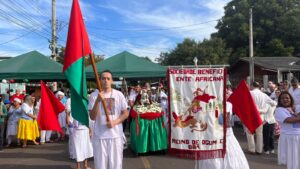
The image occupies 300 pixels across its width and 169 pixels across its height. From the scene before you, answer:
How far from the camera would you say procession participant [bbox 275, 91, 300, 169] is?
603 cm

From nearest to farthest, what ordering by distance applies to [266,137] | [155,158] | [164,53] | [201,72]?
[201,72]
[155,158]
[266,137]
[164,53]

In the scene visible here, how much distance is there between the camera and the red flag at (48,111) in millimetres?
8235

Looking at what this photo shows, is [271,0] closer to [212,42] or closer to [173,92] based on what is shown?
[212,42]

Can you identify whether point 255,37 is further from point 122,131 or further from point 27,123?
point 122,131

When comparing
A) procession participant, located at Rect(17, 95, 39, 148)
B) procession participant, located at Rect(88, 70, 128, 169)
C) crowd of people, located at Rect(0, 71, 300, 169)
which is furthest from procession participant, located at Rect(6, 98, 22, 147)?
procession participant, located at Rect(88, 70, 128, 169)

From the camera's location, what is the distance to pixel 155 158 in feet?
30.6

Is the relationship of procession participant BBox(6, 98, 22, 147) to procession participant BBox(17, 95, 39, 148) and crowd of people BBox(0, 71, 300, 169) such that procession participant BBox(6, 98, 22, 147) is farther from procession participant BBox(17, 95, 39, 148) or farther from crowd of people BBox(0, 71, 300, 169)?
crowd of people BBox(0, 71, 300, 169)

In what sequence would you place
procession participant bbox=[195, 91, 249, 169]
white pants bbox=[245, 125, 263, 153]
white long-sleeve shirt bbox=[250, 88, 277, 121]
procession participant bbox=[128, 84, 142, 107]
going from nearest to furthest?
procession participant bbox=[195, 91, 249, 169] < white long-sleeve shirt bbox=[250, 88, 277, 121] < white pants bbox=[245, 125, 263, 153] < procession participant bbox=[128, 84, 142, 107]

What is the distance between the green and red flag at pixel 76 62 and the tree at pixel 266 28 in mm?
41526

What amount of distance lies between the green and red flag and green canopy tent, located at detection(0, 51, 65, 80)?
862cm

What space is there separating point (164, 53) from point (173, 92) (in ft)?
171

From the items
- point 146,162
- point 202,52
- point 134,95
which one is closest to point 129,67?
point 134,95

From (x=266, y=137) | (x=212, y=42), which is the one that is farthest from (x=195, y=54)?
(x=266, y=137)

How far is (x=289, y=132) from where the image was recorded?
241 inches
